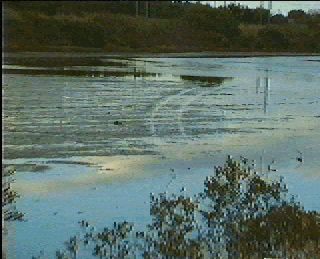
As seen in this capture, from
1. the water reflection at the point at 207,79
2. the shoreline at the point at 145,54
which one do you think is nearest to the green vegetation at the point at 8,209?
the water reflection at the point at 207,79

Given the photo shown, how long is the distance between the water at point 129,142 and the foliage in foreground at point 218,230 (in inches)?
10.3

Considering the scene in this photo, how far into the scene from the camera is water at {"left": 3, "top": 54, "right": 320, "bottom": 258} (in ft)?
24.1

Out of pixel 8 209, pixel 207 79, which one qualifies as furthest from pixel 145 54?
pixel 8 209

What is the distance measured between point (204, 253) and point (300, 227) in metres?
1.05

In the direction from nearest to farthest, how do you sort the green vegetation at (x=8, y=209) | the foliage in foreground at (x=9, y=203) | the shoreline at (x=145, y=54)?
1. the green vegetation at (x=8, y=209)
2. the foliage in foreground at (x=9, y=203)
3. the shoreline at (x=145, y=54)

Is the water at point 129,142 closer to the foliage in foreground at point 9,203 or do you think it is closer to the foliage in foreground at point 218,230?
the foliage in foreground at point 9,203

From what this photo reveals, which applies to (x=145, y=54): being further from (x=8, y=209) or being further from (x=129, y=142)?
(x=8, y=209)

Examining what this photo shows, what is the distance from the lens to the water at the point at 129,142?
733cm

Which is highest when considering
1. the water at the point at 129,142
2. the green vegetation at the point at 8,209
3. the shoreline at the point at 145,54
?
the green vegetation at the point at 8,209

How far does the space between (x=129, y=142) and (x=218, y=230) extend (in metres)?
4.98

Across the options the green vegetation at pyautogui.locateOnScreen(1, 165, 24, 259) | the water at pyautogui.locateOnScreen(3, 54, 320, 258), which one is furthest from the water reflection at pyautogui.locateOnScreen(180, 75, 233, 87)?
the green vegetation at pyautogui.locateOnScreen(1, 165, 24, 259)

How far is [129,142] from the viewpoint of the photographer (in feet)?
37.3

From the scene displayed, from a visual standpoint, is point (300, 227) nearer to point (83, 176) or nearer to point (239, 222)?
point (239, 222)

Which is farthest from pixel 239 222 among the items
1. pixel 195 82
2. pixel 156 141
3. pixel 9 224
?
pixel 195 82
